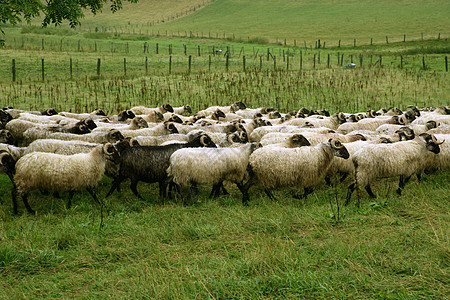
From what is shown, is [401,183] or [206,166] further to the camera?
[401,183]

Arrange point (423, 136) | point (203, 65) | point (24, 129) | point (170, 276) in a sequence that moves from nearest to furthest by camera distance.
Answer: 1. point (170, 276)
2. point (423, 136)
3. point (24, 129)
4. point (203, 65)

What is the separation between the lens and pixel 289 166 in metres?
8.59

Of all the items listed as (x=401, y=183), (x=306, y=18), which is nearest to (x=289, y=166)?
(x=401, y=183)

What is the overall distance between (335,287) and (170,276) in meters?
2.14

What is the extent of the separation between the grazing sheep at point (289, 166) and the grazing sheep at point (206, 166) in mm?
329

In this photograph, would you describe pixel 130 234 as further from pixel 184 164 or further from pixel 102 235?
pixel 184 164

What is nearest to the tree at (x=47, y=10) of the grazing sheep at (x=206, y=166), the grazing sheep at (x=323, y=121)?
the grazing sheep at (x=206, y=166)

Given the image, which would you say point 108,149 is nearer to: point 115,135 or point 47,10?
point 115,135

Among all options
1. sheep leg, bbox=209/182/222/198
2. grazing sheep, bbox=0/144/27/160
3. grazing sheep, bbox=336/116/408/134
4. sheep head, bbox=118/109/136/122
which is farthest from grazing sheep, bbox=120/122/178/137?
grazing sheep, bbox=336/116/408/134

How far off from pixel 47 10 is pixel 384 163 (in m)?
13.2

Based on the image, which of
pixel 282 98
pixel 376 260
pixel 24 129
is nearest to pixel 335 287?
pixel 376 260

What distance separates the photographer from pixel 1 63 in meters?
32.5

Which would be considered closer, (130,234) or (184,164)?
(130,234)

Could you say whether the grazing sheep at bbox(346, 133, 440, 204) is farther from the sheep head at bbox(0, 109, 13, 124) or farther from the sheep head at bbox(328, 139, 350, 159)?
the sheep head at bbox(0, 109, 13, 124)
